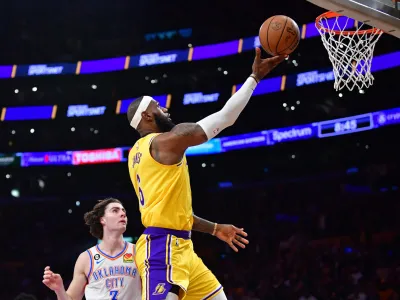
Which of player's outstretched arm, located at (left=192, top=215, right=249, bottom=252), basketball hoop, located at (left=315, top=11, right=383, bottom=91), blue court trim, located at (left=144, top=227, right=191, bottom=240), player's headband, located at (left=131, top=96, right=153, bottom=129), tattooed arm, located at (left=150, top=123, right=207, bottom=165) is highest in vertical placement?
basketball hoop, located at (left=315, top=11, right=383, bottom=91)

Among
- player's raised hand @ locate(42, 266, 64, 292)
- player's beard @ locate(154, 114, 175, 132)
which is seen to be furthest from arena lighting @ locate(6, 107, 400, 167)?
player's raised hand @ locate(42, 266, 64, 292)

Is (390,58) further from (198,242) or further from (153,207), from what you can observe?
(153,207)

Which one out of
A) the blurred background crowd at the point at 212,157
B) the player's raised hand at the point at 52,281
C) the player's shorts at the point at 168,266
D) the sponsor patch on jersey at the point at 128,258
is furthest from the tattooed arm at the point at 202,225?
the blurred background crowd at the point at 212,157

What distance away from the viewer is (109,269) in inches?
192

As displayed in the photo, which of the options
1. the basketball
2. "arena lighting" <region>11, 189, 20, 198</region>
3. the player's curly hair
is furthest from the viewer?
"arena lighting" <region>11, 189, 20, 198</region>

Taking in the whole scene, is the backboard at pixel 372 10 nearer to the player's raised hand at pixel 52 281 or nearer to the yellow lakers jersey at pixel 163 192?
the yellow lakers jersey at pixel 163 192

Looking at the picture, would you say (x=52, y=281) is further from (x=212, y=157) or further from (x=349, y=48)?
(x=212, y=157)

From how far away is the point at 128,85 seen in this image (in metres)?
25.8

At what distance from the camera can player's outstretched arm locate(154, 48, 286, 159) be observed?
4105 mm

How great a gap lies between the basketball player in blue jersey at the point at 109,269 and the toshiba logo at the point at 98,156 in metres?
19.1

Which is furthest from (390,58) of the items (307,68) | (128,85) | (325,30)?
(325,30)

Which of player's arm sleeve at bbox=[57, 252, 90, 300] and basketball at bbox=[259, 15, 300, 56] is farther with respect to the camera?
player's arm sleeve at bbox=[57, 252, 90, 300]

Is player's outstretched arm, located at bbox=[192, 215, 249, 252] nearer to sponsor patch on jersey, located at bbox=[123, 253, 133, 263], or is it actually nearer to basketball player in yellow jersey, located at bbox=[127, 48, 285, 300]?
basketball player in yellow jersey, located at bbox=[127, 48, 285, 300]

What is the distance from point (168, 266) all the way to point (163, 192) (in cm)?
49
